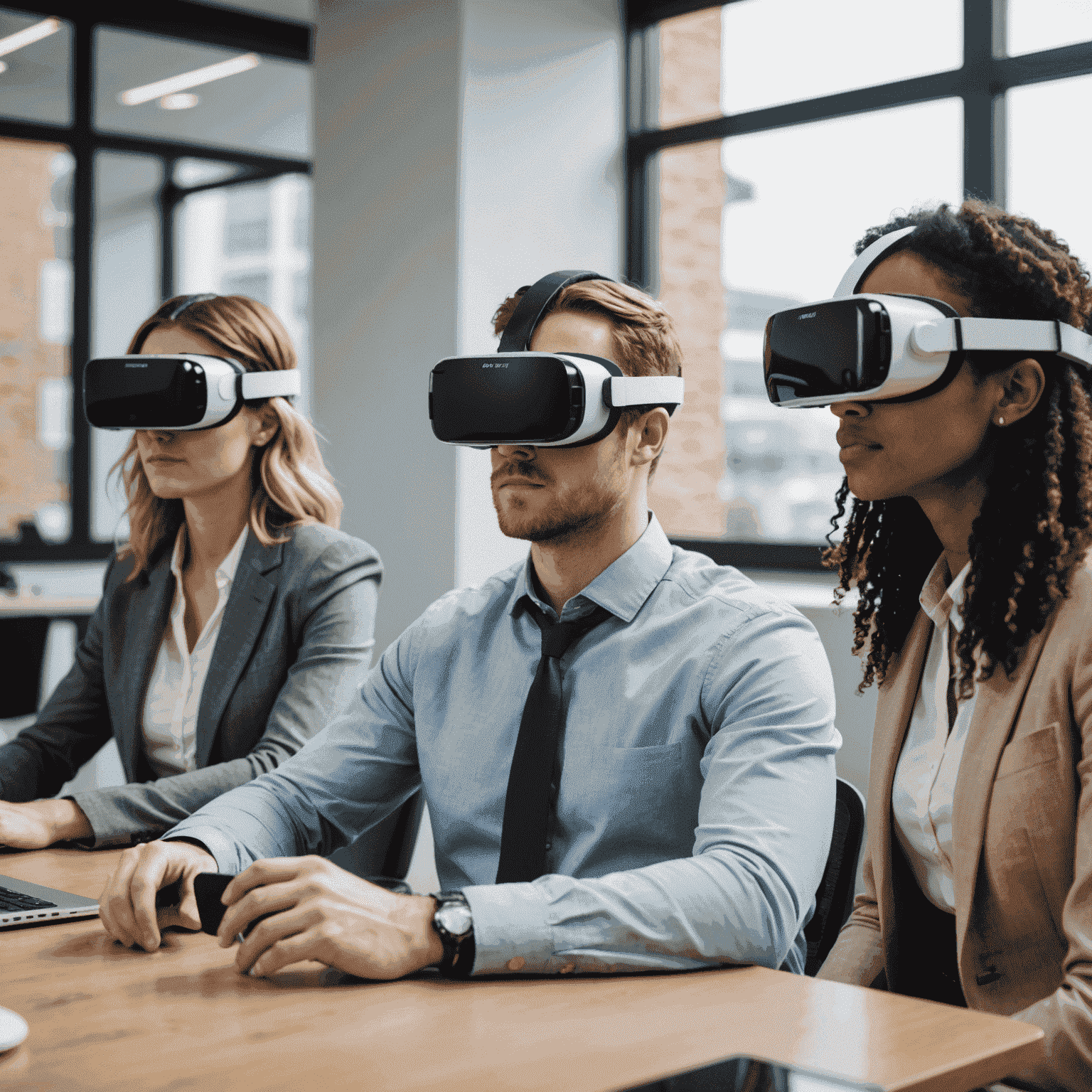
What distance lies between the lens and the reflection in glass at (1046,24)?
3389 mm

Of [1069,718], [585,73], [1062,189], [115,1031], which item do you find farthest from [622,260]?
[115,1031]

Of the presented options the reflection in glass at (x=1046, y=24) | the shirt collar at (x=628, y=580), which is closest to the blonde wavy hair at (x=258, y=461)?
the shirt collar at (x=628, y=580)

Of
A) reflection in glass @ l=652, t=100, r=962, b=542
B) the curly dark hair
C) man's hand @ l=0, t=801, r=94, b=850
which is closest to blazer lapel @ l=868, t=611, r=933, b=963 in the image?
the curly dark hair

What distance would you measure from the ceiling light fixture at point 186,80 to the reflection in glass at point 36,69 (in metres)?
→ 0.43

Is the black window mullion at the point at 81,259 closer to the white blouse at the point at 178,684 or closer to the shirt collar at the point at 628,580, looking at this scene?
the white blouse at the point at 178,684

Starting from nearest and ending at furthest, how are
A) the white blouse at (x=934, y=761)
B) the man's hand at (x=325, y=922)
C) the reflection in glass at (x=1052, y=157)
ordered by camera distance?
the man's hand at (x=325, y=922)
the white blouse at (x=934, y=761)
the reflection in glass at (x=1052, y=157)

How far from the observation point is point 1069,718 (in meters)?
1.33

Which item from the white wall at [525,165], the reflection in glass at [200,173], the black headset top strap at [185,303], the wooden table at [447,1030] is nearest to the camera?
the wooden table at [447,1030]

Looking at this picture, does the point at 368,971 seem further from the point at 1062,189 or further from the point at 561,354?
the point at 1062,189

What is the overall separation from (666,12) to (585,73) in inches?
13.4

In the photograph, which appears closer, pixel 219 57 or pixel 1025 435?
pixel 1025 435

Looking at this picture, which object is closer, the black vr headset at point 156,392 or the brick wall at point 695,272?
the black vr headset at point 156,392

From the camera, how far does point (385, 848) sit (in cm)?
199

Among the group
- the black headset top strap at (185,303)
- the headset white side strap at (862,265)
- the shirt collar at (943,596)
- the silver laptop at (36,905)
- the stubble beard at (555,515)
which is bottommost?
the silver laptop at (36,905)
